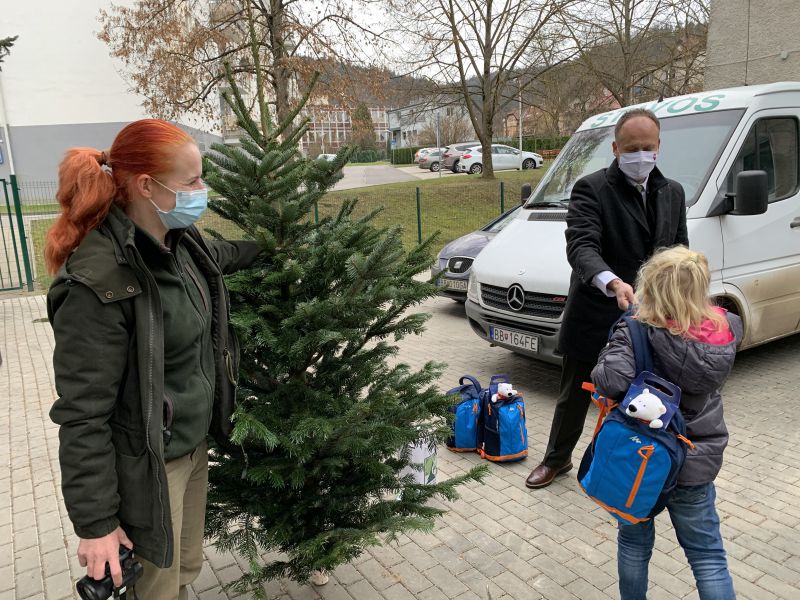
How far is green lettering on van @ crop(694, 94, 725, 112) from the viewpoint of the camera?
548 centimetres

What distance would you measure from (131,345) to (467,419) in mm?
3153

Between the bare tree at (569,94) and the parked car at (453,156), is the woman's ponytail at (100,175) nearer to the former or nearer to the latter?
the bare tree at (569,94)

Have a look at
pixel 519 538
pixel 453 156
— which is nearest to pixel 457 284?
pixel 519 538

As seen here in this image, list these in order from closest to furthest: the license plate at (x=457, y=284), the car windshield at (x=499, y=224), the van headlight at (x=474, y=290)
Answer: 1. the van headlight at (x=474, y=290)
2. the license plate at (x=457, y=284)
3. the car windshield at (x=499, y=224)

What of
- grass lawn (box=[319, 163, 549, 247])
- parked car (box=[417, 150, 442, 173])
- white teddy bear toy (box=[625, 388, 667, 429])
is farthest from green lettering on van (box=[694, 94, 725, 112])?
parked car (box=[417, 150, 442, 173])

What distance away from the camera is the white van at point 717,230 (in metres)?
5.08

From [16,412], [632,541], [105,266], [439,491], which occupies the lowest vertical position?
[16,412]

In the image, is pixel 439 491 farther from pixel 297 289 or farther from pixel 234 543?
pixel 297 289

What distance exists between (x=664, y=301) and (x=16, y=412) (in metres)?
6.01

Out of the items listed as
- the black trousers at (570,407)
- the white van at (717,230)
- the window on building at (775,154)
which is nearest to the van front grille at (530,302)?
the white van at (717,230)

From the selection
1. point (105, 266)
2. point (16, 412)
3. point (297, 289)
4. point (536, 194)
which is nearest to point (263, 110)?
point (297, 289)

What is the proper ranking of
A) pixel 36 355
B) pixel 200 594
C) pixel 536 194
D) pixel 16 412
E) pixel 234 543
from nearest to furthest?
1. pixel 234 543
2. pixel 200 594
3. pixel 16 412
4. pixel 536 194
5. pixel 36 355

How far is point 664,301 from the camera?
2359mm

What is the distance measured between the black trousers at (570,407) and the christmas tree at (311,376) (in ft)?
4.47
